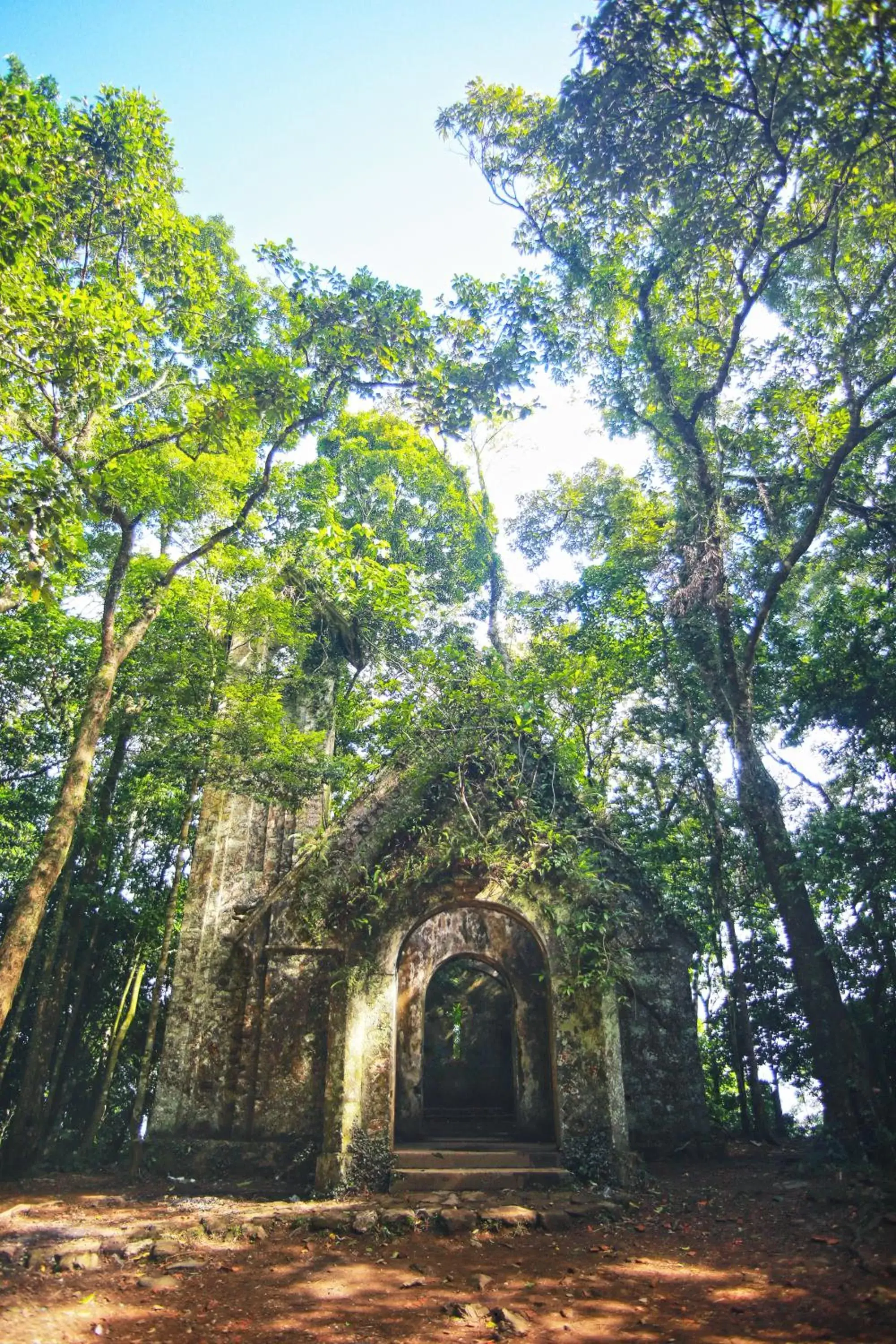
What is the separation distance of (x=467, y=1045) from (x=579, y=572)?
35.5 ft

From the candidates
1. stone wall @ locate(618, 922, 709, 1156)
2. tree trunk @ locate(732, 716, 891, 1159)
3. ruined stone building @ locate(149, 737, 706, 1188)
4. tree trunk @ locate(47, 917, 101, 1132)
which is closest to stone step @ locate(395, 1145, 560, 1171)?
ruined stone building @ locate(149, 737, 706, 1188)

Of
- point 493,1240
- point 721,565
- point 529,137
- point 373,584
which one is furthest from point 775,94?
point 493,1240

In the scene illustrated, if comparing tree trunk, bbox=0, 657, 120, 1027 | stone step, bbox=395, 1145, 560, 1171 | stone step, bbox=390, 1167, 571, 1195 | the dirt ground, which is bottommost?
the dirt ground

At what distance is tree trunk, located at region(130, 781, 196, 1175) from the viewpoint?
10312 millimetres

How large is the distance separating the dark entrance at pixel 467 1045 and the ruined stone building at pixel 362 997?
280 centimetres

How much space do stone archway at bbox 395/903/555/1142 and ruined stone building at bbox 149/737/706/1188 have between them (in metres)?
0.54

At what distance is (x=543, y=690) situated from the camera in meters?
10.6

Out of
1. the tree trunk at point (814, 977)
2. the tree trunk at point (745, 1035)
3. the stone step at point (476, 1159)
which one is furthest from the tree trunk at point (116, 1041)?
the tree trunk at point (814, 977)

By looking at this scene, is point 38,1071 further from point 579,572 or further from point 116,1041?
point 579,572

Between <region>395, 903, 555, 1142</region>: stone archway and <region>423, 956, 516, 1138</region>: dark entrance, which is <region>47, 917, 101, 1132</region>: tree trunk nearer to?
<region>395, 903, 555, 1142</region>: stone archway

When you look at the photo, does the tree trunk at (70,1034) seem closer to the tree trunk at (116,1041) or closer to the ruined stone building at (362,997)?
the tree trunk at (116,1041)

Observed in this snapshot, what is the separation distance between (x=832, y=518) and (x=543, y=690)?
22.3 ft

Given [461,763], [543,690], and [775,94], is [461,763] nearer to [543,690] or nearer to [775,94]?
[543,690]

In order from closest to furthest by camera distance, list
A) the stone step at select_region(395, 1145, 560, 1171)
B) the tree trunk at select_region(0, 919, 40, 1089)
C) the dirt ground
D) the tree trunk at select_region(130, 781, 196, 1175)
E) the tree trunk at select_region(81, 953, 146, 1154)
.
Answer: the dirt ground, the stone step at select_region(395, 1145, 560, 1171), the tree trunk at select_region(130, 781, 196, 1175), the tree trunk at select_region(0, 919, 40, 1089), the tree trunk at select_region(81, 953, 146, 1154)
